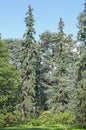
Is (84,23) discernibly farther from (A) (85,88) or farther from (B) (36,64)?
(B) (36,64)

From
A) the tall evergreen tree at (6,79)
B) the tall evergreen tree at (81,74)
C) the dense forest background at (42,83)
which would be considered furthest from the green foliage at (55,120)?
the tall evergreen tree at (6,79)

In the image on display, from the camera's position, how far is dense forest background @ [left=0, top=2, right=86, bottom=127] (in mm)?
41500

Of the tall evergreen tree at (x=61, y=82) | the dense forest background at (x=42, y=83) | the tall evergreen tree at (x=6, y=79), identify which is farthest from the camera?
the tall evergreen tree at (x=61, y=82)

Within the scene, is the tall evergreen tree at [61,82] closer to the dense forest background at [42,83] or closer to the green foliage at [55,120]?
the dense forest background at [42,83]

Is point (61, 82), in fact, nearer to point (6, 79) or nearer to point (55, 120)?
point (55, 120)

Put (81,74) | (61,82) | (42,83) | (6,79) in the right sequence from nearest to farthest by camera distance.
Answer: (6,79) → (81,74) → (61,82) → (42,83)

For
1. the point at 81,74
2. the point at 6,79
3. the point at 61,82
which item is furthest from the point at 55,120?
the point at 6,79

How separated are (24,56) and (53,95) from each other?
7.63 metres

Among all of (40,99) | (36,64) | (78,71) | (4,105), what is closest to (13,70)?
(4,105)

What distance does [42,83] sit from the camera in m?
62.0

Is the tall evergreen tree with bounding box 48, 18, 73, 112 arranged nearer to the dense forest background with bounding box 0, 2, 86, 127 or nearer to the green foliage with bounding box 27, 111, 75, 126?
the dense forest background with bounding box 0, 2, 86, 127

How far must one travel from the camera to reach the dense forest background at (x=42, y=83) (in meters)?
41.5

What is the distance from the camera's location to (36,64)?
59.3 metres

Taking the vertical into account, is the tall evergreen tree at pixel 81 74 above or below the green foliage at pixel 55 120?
above
